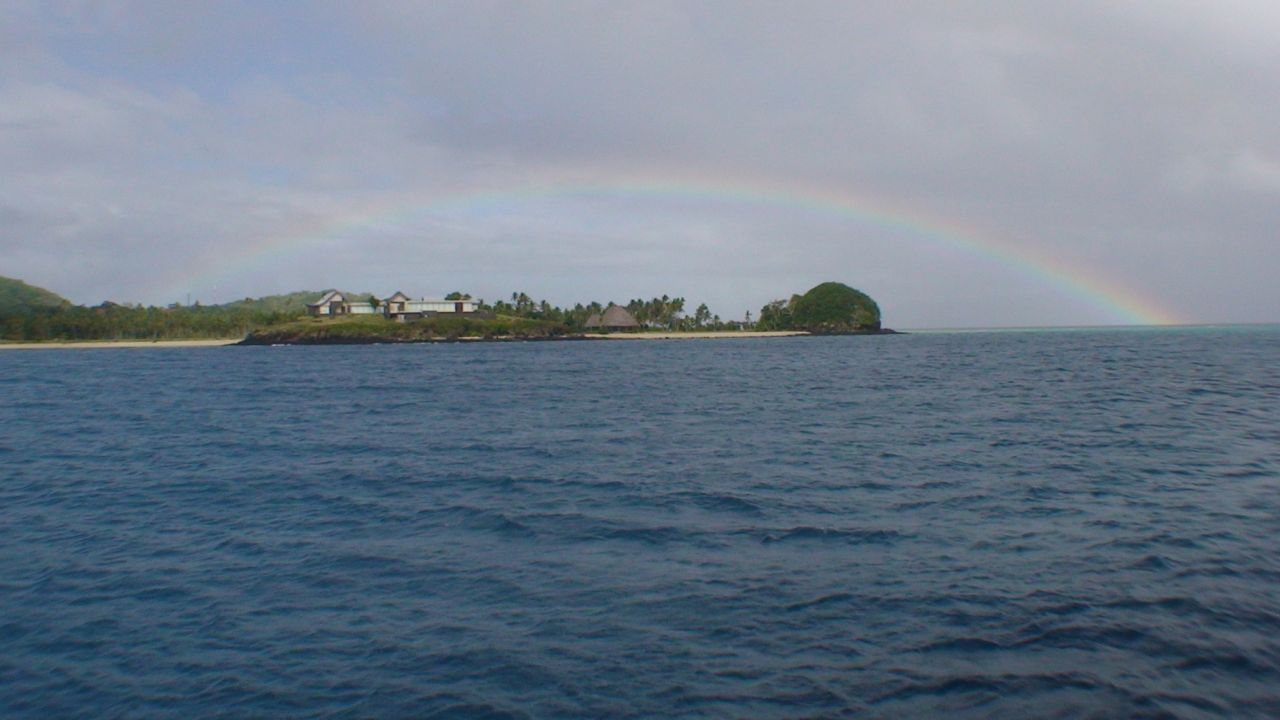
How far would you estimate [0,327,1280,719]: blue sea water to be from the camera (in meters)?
11.0

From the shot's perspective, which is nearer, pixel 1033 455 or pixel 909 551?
pixel 909 551

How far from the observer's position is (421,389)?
67500mm

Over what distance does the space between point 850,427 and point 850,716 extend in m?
28.9

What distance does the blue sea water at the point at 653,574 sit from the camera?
11.0 m

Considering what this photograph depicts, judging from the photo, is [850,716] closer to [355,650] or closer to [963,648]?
[963,648]

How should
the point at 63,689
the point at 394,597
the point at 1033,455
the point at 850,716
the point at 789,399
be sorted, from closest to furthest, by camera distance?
the point at 850,716, the point at 63,689, the point at 394,597, the point at 1033,455, the point at 789,399

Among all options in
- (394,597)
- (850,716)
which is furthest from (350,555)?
(850,716)

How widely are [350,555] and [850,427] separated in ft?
84.6

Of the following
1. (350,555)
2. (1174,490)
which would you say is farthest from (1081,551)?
(350,555)

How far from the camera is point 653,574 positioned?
51.4 feet

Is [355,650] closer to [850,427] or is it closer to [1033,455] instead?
[1033,455]

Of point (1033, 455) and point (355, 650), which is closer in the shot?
point (355, 650)

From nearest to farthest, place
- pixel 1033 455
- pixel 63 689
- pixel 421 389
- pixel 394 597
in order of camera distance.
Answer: pixel 63 689, pixel 394 597, pixel 1033 455, pixel 421 389

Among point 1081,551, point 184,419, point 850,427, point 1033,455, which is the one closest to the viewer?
point 1081,551
